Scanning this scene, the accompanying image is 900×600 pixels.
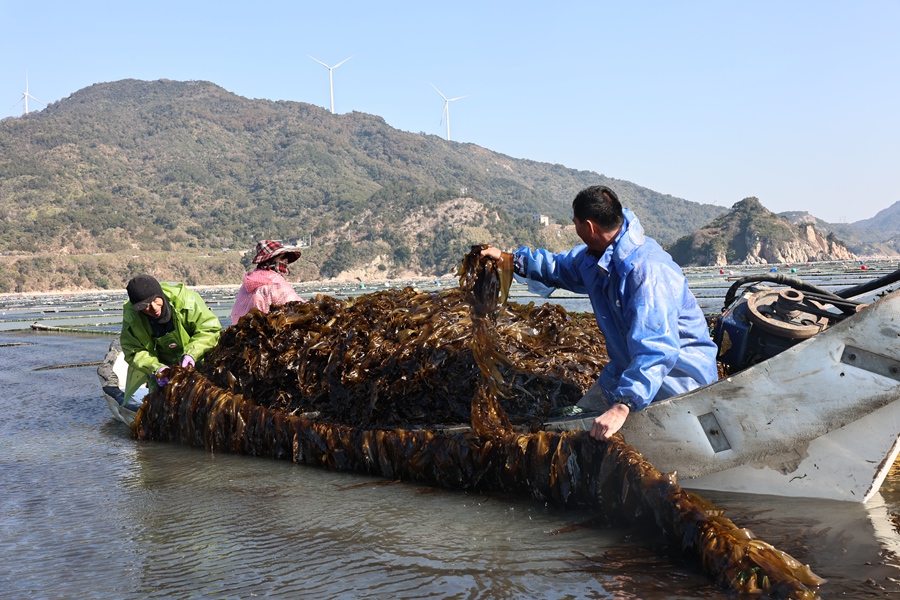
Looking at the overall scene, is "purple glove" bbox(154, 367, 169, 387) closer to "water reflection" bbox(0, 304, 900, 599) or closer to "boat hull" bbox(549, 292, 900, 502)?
"water reflection" bbox(0, 304, 900, 599)

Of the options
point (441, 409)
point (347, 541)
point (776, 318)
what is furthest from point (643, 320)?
point (441, 409)

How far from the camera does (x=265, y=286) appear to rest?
838 cm

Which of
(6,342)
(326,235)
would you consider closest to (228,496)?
(6,342)

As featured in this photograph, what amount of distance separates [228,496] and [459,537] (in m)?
2.06

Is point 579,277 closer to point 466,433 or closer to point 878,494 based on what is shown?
point 466,433

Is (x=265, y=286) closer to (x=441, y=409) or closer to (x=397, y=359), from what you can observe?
(x=397, y=359)

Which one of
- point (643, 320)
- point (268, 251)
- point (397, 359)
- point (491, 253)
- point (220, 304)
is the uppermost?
point (268, 251)

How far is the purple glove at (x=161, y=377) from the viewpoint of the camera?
7680 millimetres

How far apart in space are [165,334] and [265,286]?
42.9 inches

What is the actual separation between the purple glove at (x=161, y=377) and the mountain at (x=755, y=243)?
11756 centimetres

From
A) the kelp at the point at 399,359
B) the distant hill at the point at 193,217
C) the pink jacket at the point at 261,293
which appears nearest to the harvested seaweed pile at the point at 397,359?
the kelp at the point at 399,359

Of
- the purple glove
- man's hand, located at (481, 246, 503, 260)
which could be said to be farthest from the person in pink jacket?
man's hand, located at (481, 246, 503, 260)

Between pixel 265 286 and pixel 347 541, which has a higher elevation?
pixel 265 286

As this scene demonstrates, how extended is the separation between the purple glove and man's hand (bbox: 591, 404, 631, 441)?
477cm
